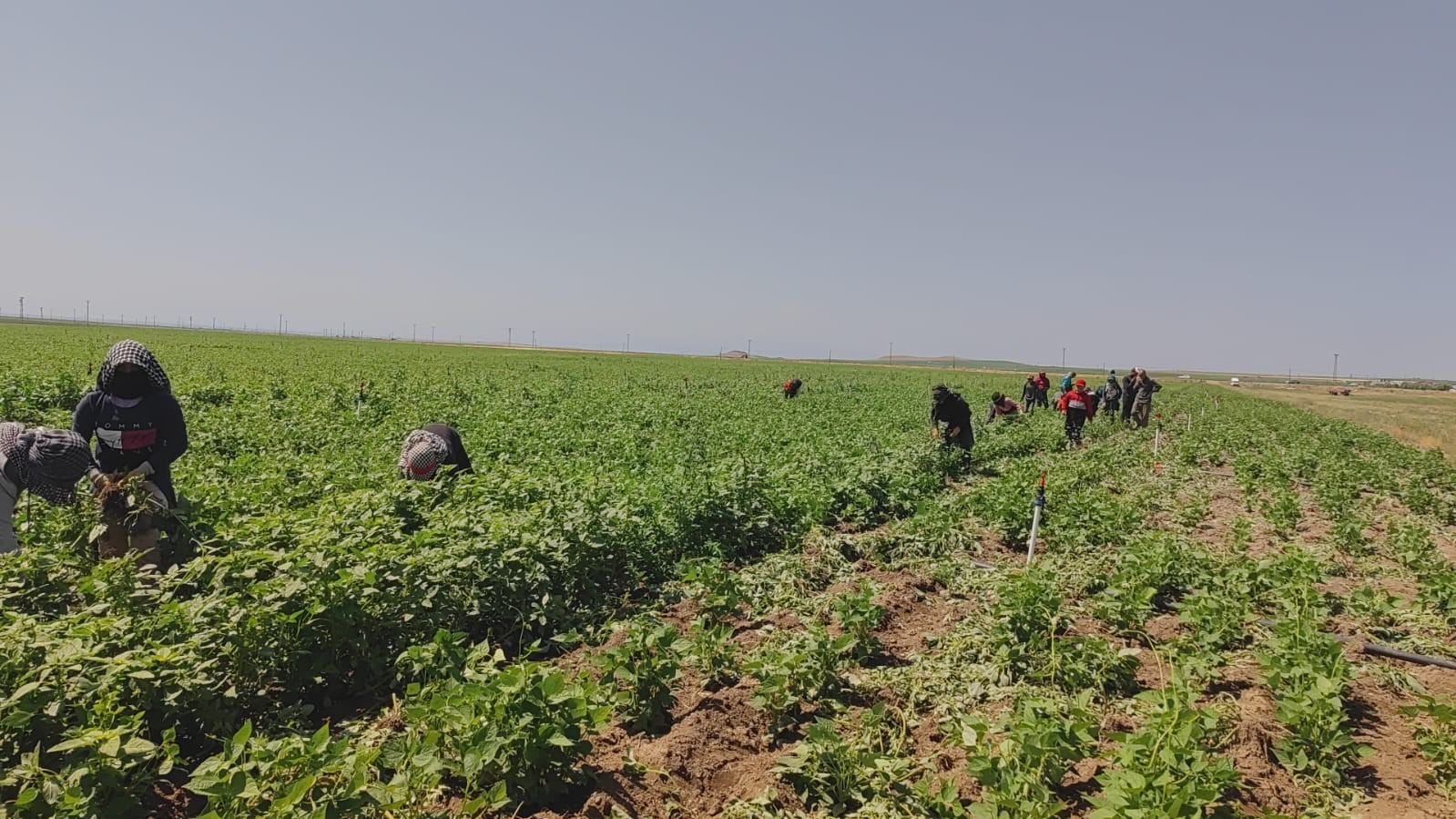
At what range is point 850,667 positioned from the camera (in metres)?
4.58

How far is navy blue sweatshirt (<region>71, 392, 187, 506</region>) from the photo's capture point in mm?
4965

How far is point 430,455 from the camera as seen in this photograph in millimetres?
6609

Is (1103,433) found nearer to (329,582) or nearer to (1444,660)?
(1444,660)

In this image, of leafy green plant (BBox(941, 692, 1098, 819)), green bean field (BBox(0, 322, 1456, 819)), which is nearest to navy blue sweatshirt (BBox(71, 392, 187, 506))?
green bean field (BBox(0, 322, 1456, 819))

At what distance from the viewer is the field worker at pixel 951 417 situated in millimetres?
12039

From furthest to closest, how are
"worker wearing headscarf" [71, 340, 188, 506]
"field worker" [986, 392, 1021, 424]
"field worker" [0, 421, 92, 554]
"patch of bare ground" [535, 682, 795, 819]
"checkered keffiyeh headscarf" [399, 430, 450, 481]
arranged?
"field worker" [986, 392, 1021, 424] < "checkered keffiyeh headscarf" [399, 430, 450, 481] < "worker wearing headscarf" [71, 340, 188, 506] < "field worker" [0, 421, 92, 554] < "patch of bare ground" [535, 682, 795, 819]

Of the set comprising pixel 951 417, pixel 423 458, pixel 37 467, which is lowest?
pixel 423 458

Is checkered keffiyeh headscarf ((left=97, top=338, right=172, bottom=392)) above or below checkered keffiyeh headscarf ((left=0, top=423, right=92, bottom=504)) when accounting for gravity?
above

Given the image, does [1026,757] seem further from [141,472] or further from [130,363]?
[130,363]

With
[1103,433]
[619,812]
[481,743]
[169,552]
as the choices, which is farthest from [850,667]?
[1103,433]

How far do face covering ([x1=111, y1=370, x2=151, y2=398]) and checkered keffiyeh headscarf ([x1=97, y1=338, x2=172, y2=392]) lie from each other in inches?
0.9

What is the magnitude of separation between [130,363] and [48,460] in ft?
2.65

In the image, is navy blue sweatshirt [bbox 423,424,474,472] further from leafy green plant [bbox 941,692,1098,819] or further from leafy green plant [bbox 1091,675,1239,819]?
leafy green plant [bbox 1091,675,1239,819]

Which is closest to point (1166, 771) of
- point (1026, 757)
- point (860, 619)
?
point (1026, 757)
